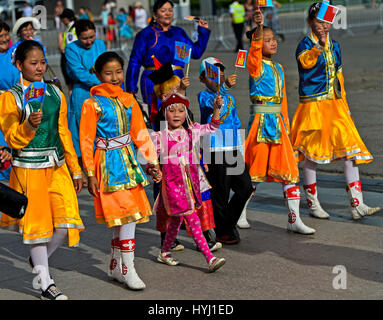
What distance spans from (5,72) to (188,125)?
2678mm

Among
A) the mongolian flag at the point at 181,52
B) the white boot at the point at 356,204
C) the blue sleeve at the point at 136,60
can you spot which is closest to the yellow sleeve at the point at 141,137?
the mongolian flag at the point at 181,52

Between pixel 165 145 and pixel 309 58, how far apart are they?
6.00 ft

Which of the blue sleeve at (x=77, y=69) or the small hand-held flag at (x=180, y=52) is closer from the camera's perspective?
the small hand-held flag at (x=180, y=52)

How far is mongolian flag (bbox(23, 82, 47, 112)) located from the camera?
5.10 meters

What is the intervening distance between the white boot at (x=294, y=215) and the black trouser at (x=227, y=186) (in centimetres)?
40

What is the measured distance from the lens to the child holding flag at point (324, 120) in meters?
6.95

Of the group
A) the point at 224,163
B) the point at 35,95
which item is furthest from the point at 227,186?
the point at 35,95

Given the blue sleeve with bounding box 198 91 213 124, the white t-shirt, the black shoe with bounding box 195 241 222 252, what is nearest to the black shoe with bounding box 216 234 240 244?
the black shoe with bounding box 195 241 222 252

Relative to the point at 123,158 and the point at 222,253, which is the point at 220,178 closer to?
the point at 222,253

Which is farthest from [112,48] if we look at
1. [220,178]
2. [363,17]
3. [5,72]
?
[220,178]

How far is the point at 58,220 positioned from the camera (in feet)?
17.3

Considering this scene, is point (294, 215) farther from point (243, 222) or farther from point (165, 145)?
point (165, 145)

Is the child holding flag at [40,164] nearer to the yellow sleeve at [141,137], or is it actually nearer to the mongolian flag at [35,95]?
the mongolian flag at [35,95]

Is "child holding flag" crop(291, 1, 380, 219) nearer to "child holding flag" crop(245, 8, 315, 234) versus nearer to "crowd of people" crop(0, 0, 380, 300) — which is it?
"crowd of people" crop(0, 0, 380, 300)
